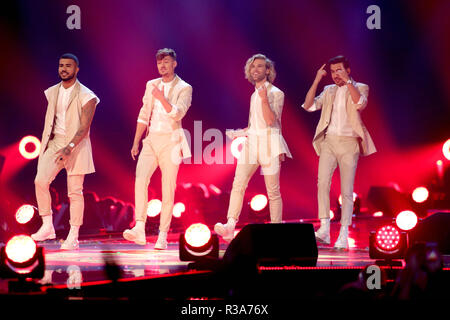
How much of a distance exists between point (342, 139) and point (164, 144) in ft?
5.74

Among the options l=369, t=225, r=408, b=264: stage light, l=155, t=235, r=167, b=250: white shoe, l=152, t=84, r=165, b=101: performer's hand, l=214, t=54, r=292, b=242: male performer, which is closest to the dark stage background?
l=214, t=54, r=292, b=242: male performer

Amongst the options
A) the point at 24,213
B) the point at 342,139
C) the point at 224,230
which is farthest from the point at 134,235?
the point at 342,139

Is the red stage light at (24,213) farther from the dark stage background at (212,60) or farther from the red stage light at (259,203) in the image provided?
the red stage light at (259,203)

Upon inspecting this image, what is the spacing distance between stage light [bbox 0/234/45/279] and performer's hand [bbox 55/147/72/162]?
2214 millimetres

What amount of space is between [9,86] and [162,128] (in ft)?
12.1

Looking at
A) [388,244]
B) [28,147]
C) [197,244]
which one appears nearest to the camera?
[197,244]

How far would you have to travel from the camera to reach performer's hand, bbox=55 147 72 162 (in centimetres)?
661

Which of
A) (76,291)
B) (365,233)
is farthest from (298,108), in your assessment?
(76,291)

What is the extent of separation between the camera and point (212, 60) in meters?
10.0

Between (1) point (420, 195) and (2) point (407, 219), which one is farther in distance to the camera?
(1) point (420, 195)

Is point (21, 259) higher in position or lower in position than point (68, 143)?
lower

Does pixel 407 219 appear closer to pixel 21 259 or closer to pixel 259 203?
pixel 259 203

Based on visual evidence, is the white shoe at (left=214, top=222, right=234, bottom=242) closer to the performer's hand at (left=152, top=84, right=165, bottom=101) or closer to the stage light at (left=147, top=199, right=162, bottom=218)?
the performer's hand at (left=152, top=84, right=165, bottom=101)
